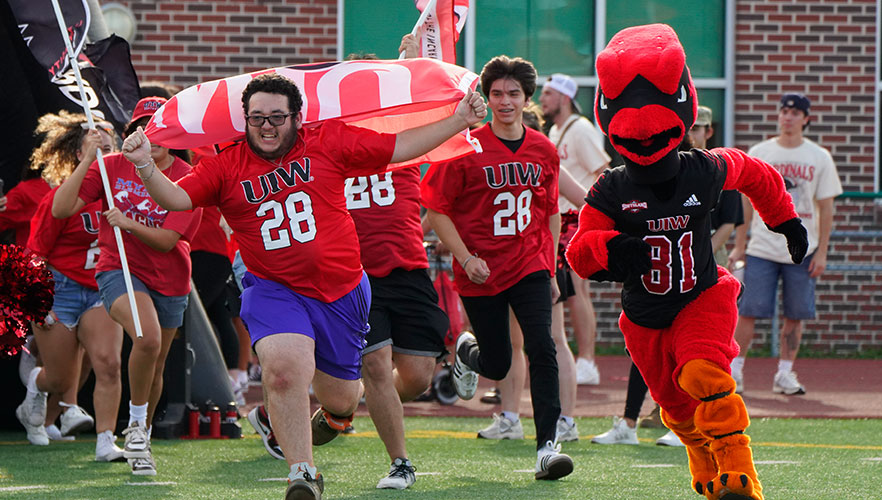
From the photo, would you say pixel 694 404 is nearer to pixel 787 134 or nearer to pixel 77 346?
pixel 77 346

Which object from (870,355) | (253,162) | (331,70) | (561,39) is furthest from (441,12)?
(870,355)

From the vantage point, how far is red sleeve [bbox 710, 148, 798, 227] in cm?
515

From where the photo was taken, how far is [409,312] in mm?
6438

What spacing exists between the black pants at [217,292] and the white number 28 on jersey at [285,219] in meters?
4.01

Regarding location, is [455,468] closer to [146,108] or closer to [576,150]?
[146,108]

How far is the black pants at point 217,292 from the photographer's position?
9227mm

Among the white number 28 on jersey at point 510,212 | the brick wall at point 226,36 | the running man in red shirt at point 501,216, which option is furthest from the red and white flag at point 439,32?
the brick wall at point 226,36

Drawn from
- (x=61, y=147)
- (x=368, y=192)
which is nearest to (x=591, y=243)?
(x=368, y=192)

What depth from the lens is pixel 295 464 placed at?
502cm

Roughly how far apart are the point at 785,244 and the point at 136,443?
5.25 meters

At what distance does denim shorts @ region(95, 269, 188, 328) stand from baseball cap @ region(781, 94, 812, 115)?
4842mm

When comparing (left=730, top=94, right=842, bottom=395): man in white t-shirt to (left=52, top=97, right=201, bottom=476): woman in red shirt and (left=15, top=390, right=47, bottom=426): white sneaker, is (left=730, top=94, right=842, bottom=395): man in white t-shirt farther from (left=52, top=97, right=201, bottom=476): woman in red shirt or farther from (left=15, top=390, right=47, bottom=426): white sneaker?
(left=15, top=390, right=47, bottom=426): white sneaker

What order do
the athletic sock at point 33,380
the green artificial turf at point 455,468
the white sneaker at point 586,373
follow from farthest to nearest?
the white sneaker at point 586,373
the athletic sock at point 33,380
the green artificial turf at point 455,468

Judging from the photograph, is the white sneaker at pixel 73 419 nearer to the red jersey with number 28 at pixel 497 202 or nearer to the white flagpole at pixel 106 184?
the white flagpole at pixel 106 184
